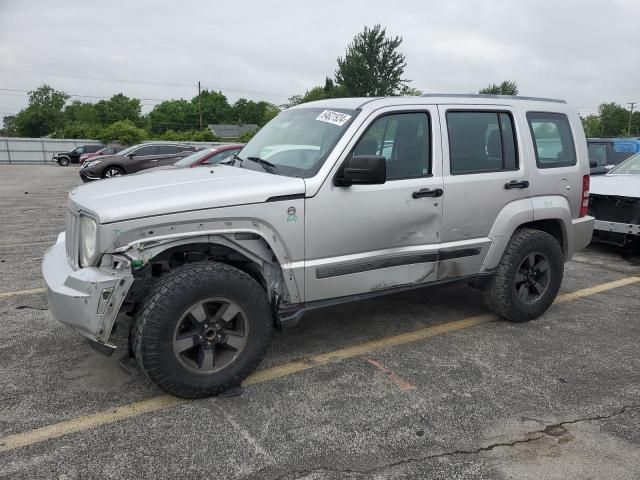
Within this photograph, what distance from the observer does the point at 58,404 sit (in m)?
3.23

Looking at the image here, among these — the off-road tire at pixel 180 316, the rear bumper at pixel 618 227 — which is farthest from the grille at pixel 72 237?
the rear bumper at pixel 618 227

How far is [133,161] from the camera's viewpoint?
1811cm

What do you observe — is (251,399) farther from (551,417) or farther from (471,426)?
(551,417)

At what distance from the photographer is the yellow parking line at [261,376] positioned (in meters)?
2.90

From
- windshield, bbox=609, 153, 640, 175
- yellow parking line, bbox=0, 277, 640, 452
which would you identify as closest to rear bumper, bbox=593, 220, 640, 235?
windshield, bbox=609, 153, 640, 175

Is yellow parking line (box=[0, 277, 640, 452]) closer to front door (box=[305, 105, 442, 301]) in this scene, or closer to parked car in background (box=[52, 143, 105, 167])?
front door (box=[305, 105, 442, 301])

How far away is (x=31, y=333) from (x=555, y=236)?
471cm

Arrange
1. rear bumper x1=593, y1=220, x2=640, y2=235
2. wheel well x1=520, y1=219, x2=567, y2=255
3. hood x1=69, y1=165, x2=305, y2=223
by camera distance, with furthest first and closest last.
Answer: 1. rear bumper x1=593, y1=220, x2=640, y2=235
2. wheel well x1=520, y1=219, x2=567, y2=255
3. hood x1=69, y1=165, x2=305, y2=223

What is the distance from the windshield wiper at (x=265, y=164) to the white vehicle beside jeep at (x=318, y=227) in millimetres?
25

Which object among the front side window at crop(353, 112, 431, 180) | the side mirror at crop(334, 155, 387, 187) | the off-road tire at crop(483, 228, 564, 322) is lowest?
the off-road tire at crop(483, 228, 564, 322)

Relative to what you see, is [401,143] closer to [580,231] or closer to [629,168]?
[580,231]

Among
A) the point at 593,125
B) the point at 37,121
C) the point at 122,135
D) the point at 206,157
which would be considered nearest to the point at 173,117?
the point at 37,121

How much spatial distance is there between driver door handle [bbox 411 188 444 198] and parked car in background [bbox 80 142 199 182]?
14.1 m

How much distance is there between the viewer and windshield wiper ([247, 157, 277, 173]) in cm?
382
